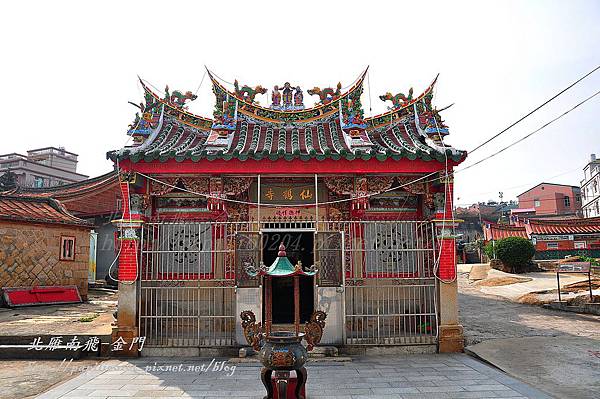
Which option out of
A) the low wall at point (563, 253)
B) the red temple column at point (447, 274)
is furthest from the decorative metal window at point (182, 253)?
the low wall at point (563, 253)

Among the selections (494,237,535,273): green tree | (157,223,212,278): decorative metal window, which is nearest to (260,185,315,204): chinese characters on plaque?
(157,223,212,278): decorative metal window

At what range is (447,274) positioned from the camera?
8.79m

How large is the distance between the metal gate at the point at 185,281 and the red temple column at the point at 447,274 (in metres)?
4.26

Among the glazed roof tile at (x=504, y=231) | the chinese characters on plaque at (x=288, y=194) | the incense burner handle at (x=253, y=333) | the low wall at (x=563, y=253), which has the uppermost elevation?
the chinese characters on plaque at (x=288, y=194)

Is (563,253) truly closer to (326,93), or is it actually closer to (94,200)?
(326,93)

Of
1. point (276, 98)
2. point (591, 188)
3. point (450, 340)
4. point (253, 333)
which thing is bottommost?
point (450, 340)

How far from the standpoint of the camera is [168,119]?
36.5 feet

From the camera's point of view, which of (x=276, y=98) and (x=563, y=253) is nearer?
(x=276, y=98)

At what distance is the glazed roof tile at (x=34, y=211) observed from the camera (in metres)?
14.8

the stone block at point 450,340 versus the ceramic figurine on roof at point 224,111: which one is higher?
the ceramic figurine on roof at point 224,111

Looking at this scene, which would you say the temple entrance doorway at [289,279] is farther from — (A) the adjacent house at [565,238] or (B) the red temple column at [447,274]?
(A) the adjacent house at [565,238]

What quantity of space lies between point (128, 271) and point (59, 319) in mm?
4664

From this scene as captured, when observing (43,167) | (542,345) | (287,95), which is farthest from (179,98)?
(43,167)

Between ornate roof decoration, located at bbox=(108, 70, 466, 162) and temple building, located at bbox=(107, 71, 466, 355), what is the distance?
33 mm
